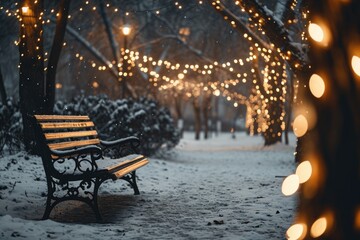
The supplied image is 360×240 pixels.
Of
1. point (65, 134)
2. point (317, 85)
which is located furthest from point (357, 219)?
point (65, 134)

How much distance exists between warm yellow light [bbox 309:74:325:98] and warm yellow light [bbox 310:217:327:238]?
0.83 m

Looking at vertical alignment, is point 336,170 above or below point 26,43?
below

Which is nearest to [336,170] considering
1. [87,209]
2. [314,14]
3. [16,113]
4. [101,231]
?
[314,14]

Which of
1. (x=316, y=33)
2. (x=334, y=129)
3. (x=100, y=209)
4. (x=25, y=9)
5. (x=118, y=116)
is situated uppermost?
(x=25, y=9)

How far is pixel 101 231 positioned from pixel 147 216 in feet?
3.37

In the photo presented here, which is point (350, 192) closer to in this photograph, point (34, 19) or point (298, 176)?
point (298, 176)

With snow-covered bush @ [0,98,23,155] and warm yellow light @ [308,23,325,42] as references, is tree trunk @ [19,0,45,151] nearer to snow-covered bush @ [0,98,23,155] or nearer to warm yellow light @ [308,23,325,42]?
snow-covered bush @ [0,98,23,155]

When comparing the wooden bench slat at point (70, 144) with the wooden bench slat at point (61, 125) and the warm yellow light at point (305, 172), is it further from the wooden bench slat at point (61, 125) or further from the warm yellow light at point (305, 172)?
the warm yellow light at point (305, 172)

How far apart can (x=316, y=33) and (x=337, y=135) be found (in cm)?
70

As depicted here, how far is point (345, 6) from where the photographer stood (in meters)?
3.33

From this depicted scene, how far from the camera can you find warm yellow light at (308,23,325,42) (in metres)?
3.37

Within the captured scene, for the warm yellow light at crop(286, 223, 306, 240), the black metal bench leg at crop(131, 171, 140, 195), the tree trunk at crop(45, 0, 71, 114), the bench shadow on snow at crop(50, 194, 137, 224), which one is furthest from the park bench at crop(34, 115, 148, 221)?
the tree trunk at crop(45, 0, 71, 114)

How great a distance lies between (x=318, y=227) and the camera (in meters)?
3.35

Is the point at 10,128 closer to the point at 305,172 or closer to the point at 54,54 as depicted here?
the point at 54,54
